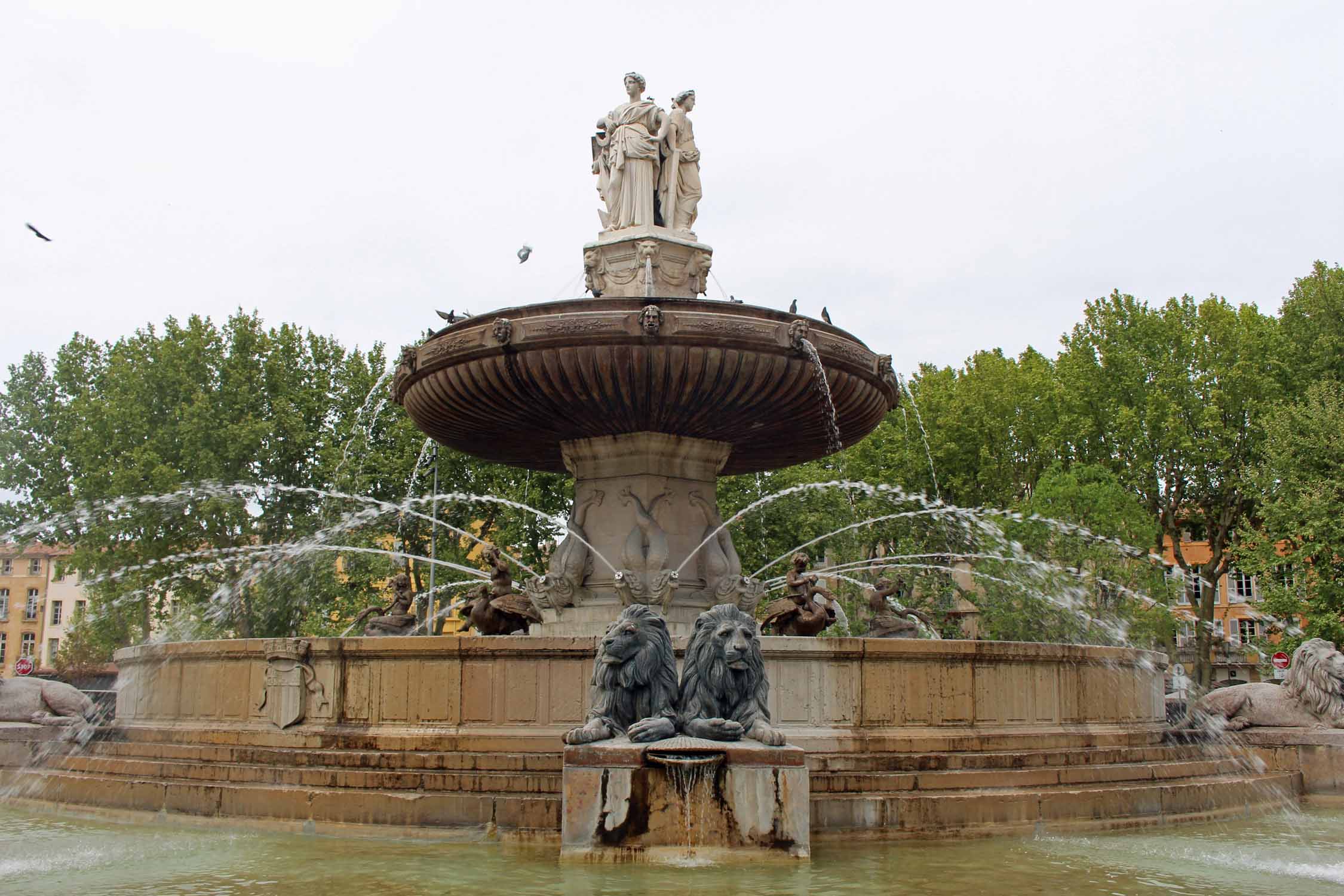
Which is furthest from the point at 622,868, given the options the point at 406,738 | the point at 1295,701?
the point at 1295,701

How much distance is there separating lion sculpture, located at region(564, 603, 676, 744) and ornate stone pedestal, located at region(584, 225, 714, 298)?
19.6 feet

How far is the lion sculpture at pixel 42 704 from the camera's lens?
458 inches

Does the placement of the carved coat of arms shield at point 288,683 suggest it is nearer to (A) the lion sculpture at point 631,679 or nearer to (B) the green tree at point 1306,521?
(A) the lion sculpture at point 631,679

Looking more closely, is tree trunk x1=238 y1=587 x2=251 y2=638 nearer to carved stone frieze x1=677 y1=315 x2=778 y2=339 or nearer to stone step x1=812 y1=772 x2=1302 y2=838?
carved stone frieze x1=677 y1=315 x2=778 y2=339

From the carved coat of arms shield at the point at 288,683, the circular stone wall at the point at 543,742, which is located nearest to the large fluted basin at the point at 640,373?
the circular stone wall at the point at 543,742

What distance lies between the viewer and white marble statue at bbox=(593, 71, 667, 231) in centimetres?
1264

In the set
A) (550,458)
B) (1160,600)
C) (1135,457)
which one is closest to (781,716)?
(550,458)

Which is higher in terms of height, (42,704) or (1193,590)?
(1193,590)

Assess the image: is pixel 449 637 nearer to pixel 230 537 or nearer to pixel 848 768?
pixel 848 768

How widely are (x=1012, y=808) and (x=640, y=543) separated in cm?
456

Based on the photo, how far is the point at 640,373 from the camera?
994 cm

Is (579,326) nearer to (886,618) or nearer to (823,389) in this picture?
(823,389)

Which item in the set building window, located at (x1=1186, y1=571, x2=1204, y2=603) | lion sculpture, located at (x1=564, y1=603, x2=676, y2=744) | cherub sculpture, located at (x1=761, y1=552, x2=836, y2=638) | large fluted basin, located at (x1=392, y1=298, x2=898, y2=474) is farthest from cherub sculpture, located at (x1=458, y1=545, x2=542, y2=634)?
building window, located at (x1=1186, y1=571, x2=1204, y2=603)

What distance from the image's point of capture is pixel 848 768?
8211 millimetres
